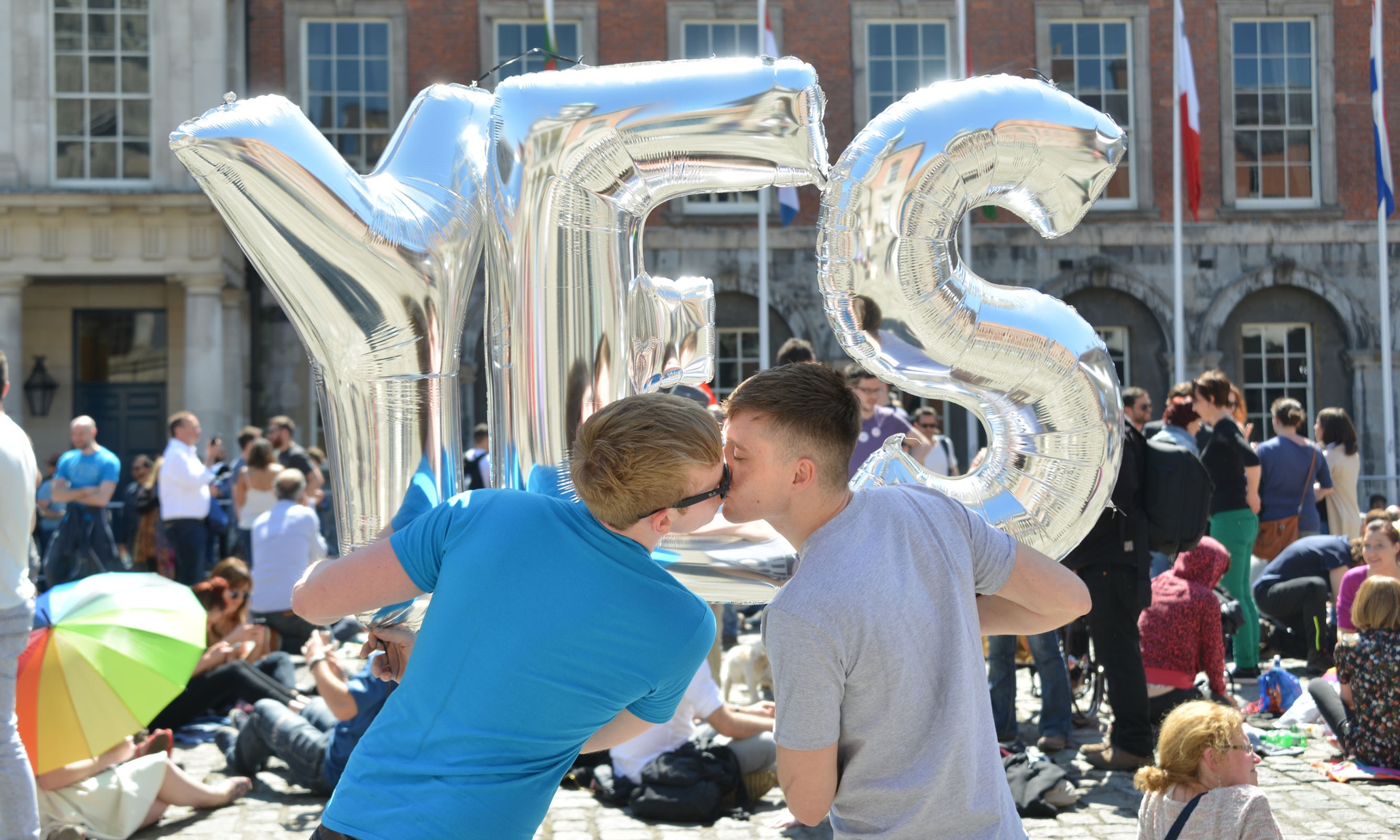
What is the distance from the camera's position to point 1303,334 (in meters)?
17.5

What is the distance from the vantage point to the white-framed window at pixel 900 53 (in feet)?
56.5

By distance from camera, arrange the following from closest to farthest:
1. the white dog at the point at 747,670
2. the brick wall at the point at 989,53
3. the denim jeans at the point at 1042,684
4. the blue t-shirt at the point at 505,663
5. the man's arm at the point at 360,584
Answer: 1. the blue t-shirt at the point at 505,663
2. the man's arm at the point at 360,584
3. the denim jeans at the point at 1042,684
4. the white dog at the point at 747,670
5. the brick wall at the point at 989,53

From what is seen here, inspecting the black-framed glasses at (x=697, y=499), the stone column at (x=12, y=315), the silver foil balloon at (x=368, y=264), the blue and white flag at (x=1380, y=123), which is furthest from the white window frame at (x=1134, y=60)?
the black-framed glasses at (x=697, y=499)

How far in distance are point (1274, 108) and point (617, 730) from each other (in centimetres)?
1808

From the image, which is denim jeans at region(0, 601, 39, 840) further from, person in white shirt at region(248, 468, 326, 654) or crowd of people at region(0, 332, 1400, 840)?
person in white shirt at region(248, 468, 326, 654)

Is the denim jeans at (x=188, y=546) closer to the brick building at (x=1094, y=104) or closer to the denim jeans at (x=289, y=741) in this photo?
the denim jeans at (x=289, y=741)

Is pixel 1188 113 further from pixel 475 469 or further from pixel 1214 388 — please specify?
pixel 475 469

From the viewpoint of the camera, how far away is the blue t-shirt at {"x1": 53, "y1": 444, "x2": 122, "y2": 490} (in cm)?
917

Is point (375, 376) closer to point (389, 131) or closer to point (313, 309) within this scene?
point (313, 309)

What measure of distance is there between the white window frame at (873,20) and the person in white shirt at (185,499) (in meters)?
10.4

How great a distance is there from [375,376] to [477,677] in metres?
0.93

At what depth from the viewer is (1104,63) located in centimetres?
1739

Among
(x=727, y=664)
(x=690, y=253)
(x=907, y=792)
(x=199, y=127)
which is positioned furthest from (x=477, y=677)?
(x=690, y=253)

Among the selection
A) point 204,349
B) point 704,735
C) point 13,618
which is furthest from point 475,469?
point 204,349
